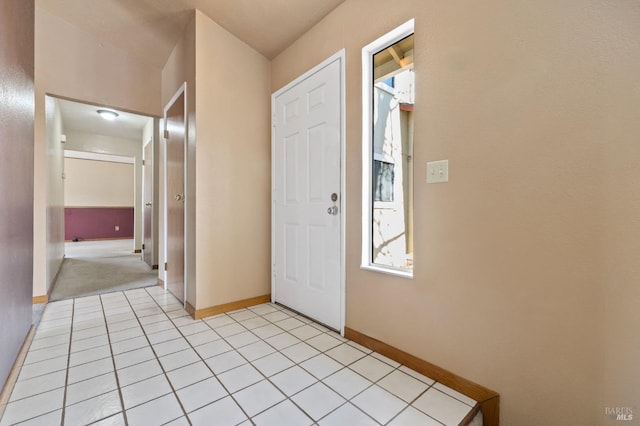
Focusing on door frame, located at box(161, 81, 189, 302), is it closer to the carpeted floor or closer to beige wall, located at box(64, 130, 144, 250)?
the carpeted floor

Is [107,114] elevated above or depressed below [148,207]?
above

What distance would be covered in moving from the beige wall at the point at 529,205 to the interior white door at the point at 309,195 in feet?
2.01

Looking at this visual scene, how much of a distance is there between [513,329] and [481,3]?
1.51 m

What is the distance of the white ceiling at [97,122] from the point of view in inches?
171

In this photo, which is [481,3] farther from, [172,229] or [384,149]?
[172,229]

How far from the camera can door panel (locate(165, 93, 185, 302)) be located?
2689 mm

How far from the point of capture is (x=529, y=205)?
1151 mm

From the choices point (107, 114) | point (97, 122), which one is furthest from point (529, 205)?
point (97, 122)

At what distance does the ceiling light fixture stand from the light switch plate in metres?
5.08

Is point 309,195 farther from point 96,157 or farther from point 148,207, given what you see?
point 96,157

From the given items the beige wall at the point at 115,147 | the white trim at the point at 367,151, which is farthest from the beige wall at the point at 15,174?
the beige wall at the point at 115,147

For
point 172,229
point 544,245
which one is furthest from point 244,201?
point 544,245

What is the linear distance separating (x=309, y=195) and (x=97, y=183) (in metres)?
8.81

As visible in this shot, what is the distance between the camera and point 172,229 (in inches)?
117
